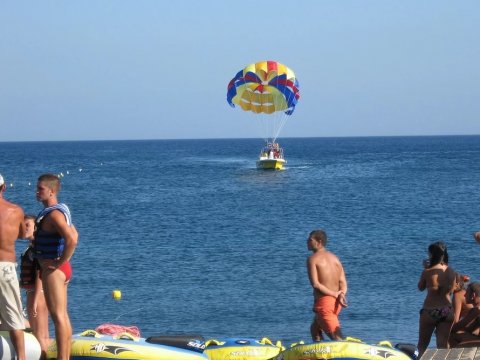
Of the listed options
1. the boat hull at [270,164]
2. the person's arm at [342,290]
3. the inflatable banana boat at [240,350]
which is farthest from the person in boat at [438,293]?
the boat hull at [270,164]

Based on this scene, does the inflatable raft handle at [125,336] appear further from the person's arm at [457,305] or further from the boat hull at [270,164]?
the boat hull at [270,164]

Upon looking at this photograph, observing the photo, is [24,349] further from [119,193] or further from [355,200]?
[119,193]

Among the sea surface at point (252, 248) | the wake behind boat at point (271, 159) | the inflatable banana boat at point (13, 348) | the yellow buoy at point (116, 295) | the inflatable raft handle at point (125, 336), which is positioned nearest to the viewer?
the inflatable banana boat at point (13, 348)

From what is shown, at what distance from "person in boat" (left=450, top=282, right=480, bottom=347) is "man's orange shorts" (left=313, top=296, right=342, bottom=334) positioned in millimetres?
1267

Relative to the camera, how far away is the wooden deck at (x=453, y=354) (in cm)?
837

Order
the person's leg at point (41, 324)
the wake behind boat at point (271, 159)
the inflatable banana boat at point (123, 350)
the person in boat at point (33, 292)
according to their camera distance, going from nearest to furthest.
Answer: the person in boat at point (33, 292)
the person's leg at point (41, 324)
the inflatable banana boat at point (123, 350)
the wake behind boat at point (271, 159)

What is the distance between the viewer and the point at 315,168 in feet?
283

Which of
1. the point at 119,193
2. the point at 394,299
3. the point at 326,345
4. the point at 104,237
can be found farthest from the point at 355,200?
the point at 326,345

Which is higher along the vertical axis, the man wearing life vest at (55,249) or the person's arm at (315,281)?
the man wearing life vest at (55,249)

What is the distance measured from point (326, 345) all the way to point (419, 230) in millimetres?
28677

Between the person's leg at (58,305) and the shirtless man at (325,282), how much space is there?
9.11ft

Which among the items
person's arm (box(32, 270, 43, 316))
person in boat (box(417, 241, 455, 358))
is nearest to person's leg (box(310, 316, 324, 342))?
person in boat (box(417, 241, 455, 358))

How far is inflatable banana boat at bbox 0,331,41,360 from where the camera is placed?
291 inches

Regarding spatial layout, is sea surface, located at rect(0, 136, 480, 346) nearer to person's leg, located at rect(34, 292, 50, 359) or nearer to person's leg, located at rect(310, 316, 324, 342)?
person's leg, located at rect(310, 316, 324, 342)
